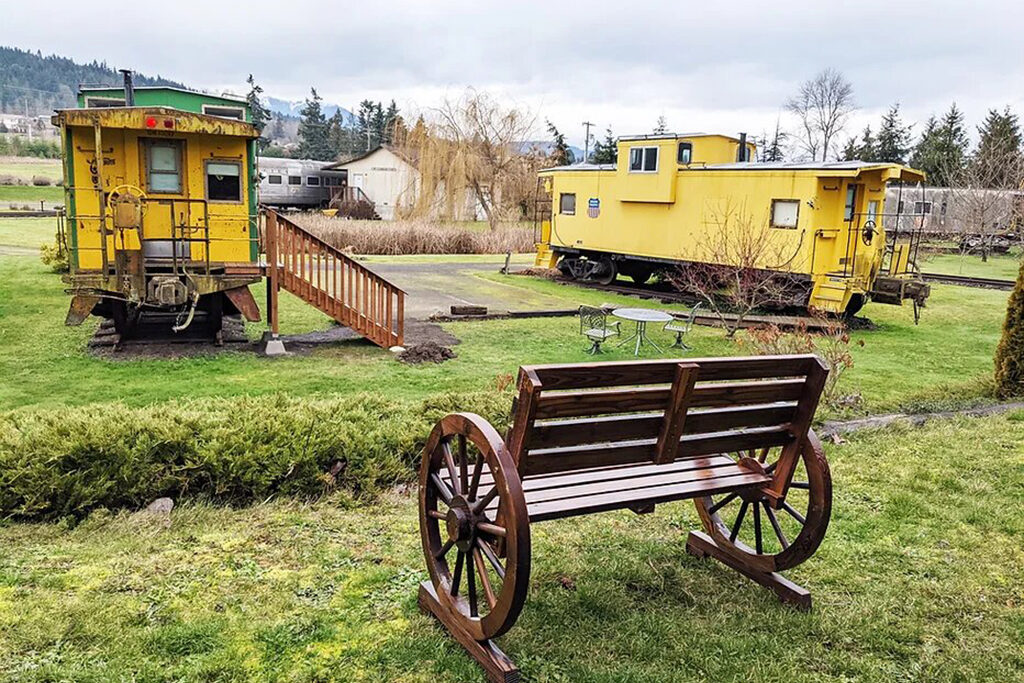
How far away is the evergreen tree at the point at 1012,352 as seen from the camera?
7441 millimetres

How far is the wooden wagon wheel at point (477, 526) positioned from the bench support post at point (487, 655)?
4 centimetres

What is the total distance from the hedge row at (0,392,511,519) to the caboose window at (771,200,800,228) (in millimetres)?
11433

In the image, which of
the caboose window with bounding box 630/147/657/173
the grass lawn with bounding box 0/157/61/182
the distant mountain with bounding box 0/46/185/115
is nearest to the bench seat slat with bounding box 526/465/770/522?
the caboose window with bounding box 630/147/657/173

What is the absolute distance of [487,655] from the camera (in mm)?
2873

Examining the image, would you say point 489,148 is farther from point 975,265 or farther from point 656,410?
point 656,410

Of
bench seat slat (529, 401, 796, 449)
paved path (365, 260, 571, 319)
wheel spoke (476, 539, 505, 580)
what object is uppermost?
bench seat slat (529, 401, 796, 449)

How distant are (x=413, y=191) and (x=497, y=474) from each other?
33.9 m

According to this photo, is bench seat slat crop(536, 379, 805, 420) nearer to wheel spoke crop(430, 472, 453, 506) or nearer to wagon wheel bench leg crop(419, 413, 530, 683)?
wagon wheel bench leg crop(419, 413, 530, 683)

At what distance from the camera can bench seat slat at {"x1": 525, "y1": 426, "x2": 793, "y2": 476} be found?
2.88 metres

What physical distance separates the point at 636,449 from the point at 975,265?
30.2m

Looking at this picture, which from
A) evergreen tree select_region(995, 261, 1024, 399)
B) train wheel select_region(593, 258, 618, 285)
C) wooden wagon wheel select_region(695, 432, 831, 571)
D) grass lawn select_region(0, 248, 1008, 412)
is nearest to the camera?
wooden wagon wheel select_region(695, 432, 831, 571)

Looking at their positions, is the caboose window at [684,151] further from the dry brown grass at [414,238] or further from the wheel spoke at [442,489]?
the wheel spoke at [442,489]

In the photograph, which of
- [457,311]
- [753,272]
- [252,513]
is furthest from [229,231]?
[753,272]

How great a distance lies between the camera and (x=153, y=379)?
8242mm
